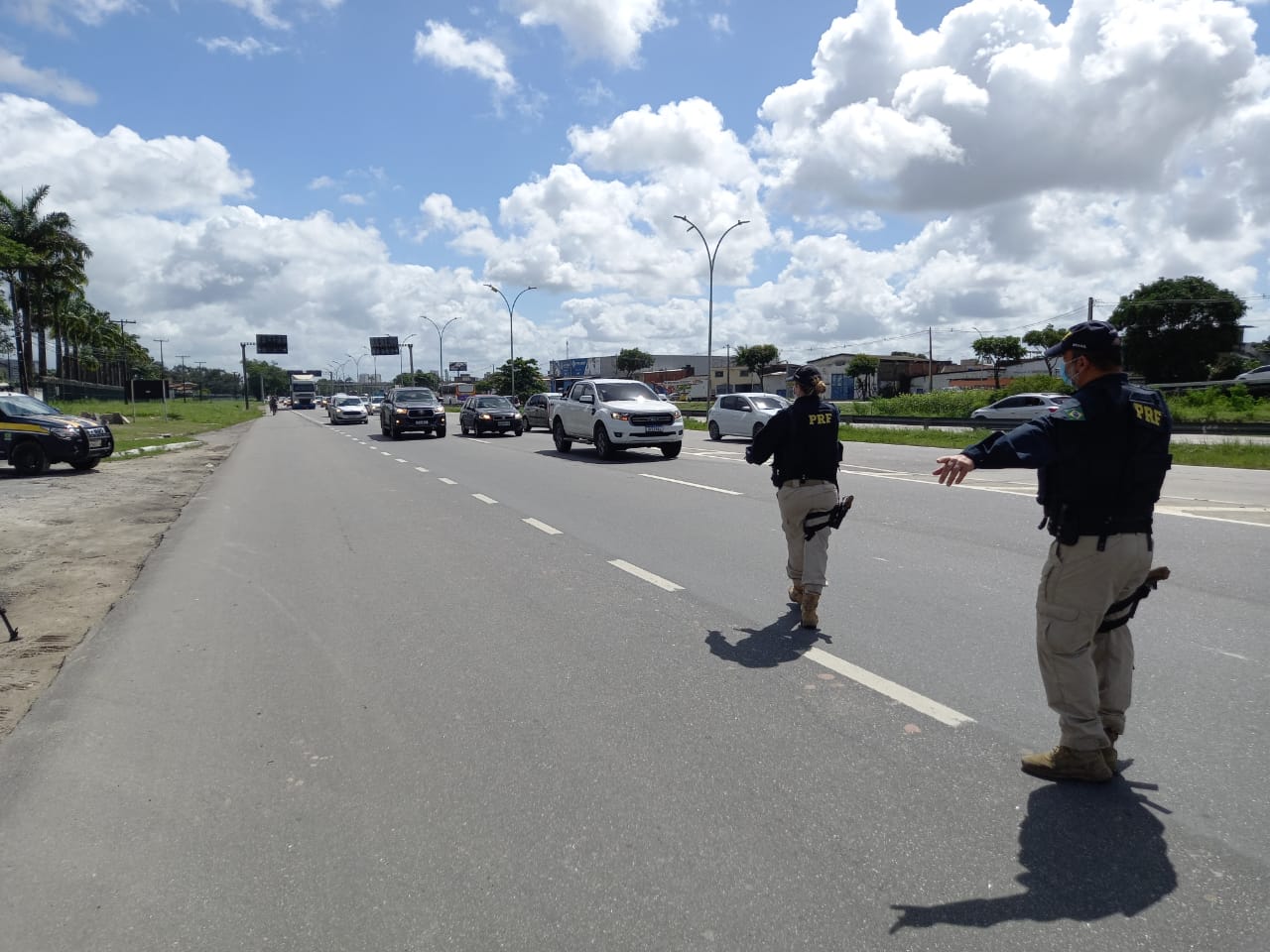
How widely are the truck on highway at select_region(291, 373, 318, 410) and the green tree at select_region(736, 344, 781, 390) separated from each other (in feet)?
167

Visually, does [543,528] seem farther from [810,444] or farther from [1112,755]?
[1112,755]

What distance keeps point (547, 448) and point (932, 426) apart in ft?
62.4

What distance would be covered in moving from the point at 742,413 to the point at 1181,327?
52.6 meters

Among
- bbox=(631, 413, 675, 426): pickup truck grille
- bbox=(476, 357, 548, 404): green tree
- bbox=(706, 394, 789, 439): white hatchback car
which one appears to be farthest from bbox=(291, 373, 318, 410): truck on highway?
bbox=(631, 413, 675, 426): pickup truck grille

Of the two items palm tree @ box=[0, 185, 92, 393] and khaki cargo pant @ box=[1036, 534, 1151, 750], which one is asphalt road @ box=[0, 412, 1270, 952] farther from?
palm tree @ box=[0, 185, 92, 393]

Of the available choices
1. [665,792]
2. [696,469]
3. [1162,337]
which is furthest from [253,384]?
[665,792]

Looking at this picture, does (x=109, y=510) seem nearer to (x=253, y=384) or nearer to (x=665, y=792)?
(x=665, y=792)

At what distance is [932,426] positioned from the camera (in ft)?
122

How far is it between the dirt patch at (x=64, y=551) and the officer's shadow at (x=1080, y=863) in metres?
4.50

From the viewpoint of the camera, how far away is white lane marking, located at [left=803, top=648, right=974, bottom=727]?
422 cm

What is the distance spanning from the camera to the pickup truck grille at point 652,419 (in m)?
20.2

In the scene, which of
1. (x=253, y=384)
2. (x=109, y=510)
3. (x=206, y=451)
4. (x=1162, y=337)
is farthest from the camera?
(x=253, y=384)

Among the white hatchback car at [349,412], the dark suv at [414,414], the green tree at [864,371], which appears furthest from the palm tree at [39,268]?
the green tree at [864,371]

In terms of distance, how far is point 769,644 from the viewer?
5516mm
